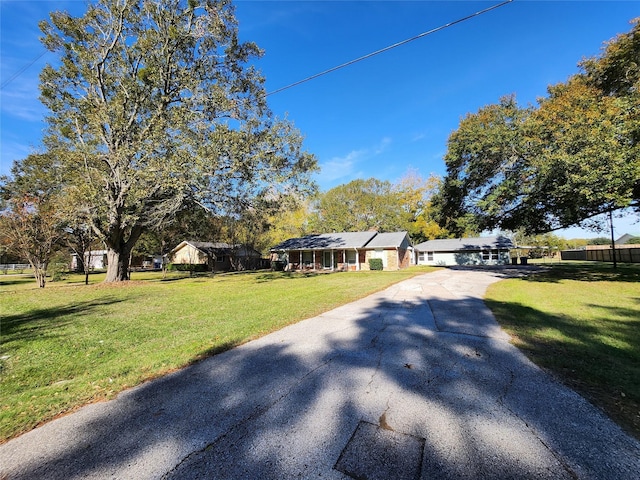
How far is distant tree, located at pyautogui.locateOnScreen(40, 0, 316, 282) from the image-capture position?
13.4 meters

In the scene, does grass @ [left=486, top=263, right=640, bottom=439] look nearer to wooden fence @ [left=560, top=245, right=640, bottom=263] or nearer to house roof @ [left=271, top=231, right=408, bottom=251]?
house roof @ [left=271, top=231, right=408, bottom=251]

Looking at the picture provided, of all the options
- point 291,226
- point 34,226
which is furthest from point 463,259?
point 34,226

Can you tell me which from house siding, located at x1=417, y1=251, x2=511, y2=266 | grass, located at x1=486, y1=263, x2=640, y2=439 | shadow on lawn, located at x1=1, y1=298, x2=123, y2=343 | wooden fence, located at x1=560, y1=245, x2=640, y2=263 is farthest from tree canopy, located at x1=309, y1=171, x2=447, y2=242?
shadow on lawn, located at x1=1, y1=298, x2=123, y2=343

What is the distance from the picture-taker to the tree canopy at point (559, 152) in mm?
11430

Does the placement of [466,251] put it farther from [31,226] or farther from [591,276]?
[31,226]

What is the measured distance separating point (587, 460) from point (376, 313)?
4986 millimetres

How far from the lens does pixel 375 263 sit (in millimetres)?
26906

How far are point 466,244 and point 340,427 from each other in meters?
37.4

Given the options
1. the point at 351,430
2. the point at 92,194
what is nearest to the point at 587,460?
A: the point at 351,430

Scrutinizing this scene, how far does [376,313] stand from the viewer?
7.01 meters

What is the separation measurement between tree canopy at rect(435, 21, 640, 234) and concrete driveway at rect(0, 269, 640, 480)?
12046 mm

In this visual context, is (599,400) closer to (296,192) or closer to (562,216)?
(296,192)

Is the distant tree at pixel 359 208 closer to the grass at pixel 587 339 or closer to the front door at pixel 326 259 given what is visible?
the front door at pixel 326 259

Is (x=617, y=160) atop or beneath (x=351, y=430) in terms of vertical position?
atop
